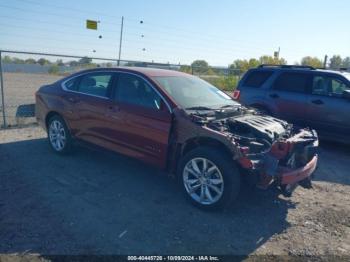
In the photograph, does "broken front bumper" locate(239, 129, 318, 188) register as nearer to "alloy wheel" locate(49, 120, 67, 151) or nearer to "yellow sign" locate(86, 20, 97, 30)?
"alloy wheel" locate(49, 120, 67, 151)

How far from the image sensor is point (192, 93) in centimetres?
517

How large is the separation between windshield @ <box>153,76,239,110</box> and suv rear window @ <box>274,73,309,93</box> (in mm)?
3008

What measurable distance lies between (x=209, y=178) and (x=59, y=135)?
129 inches

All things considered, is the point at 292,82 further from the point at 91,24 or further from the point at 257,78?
the point at 91,24

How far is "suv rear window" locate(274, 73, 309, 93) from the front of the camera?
7.92 meters

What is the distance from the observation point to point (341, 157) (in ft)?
24.1

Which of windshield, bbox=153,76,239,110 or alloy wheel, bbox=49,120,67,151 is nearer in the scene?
windshield, bbox=153,76,239,110

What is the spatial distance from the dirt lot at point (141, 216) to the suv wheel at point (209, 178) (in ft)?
0.61


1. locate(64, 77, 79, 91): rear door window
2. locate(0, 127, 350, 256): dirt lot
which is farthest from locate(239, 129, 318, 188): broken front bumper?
locate(64, 77, 79, 91): rear door window

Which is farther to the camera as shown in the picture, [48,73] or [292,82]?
[48,73]

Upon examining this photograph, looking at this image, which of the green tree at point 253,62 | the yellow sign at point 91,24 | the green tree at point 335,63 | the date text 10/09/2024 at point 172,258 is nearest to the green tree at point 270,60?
the green tree at point 253,62

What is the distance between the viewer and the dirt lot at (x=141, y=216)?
3529 mm

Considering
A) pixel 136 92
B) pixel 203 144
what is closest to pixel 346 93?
pixel 203 144

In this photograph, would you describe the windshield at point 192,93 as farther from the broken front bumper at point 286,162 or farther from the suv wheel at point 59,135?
the suv wheel at point 59,135
